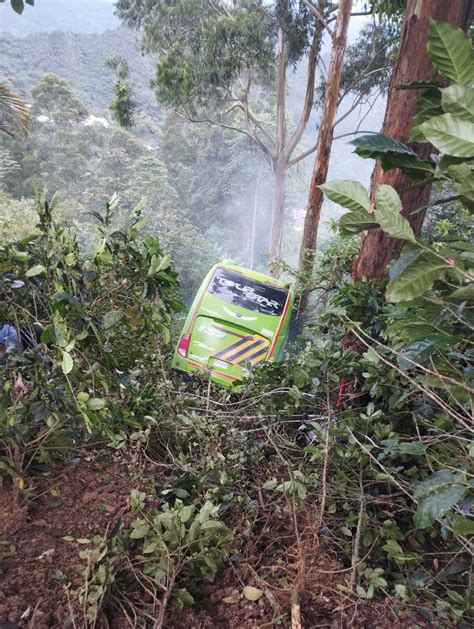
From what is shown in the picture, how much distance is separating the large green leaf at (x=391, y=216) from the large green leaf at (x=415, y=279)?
8 cm

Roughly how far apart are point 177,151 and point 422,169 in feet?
88.4

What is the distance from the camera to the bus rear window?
20.9 ft

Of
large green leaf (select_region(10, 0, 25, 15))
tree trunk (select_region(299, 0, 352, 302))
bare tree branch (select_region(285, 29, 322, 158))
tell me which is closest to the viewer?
large green leaf (select_region(10, 0, 25, 15))

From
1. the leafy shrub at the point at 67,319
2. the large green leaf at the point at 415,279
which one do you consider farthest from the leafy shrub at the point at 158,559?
the large green leaf at the point at 415,279

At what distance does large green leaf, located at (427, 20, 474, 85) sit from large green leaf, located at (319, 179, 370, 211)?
269 mm

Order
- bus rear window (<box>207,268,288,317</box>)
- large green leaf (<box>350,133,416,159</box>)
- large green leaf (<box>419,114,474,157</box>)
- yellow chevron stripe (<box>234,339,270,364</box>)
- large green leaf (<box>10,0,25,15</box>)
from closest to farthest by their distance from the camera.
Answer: large green leaf (<box>419,114,474,157</box>), large green leaf (<box>350,133,416,159</box>), large green leaf (<box>10,0,25,15</box>), yellow chevron stripe (<box>234,339,270,364</box>), bus rear window (<box>207,268,288,317</box>)

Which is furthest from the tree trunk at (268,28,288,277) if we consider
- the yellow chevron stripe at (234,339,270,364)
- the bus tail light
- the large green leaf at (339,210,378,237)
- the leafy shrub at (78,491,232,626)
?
the large green leaf at (339,210,378,237)

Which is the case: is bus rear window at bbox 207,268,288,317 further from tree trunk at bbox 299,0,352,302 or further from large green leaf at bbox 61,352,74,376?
large green leaf at bbox 61,352,74,376

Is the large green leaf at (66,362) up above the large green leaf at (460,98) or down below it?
below

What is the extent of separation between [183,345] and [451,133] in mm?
5298

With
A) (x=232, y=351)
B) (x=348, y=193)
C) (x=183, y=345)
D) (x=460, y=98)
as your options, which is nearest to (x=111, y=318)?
(x=348, y=193)

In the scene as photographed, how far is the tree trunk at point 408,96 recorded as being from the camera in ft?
8.35

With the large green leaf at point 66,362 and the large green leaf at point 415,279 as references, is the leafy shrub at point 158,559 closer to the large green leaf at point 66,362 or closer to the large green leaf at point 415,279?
the large green leaf at point 66,362

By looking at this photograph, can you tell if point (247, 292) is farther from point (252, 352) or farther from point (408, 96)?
point (408, 96)
